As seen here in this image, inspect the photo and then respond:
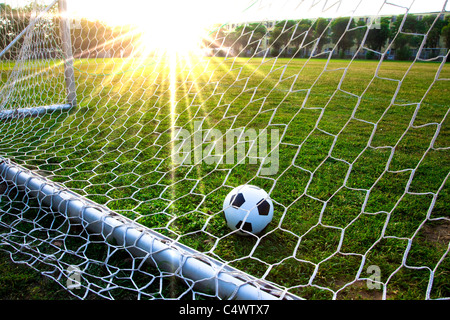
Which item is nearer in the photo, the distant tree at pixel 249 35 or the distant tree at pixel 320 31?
the distant tree at pixel 320 31

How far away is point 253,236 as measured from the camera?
2.02 m

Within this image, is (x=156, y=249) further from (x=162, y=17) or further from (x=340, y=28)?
(x=162, y=17)

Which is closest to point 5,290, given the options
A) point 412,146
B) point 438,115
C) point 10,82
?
point 412,146

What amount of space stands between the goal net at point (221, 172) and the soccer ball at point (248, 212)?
0.06 metres

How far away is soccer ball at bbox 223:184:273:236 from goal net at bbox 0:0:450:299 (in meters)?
0.06

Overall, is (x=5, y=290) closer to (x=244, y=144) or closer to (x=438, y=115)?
(x=244, y=144)

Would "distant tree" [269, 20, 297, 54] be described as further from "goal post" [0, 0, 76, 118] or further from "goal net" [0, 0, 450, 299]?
"goal post" [0, 0, 76, 118]

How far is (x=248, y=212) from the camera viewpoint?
6.46ft

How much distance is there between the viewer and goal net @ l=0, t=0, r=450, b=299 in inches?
67.1

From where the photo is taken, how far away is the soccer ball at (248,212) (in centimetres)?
197

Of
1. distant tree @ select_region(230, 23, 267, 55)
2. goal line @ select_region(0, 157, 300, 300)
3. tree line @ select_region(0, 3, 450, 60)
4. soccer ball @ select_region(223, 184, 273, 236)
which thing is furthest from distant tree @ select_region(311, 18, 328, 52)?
goal line @ select_region(0, 157, 300, 300)

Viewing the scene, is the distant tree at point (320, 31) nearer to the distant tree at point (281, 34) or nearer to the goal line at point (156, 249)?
the distant tree at point (281, 34)

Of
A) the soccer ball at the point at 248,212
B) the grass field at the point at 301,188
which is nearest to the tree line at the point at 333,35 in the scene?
the grass field at the point at 301,188
